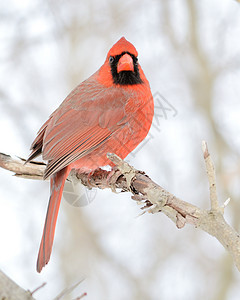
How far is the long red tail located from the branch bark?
0.82 feet

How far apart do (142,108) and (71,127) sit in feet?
1.51

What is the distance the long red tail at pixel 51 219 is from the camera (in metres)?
2.62

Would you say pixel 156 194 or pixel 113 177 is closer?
pixel 156 194

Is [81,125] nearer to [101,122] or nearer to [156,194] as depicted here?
[101,122]

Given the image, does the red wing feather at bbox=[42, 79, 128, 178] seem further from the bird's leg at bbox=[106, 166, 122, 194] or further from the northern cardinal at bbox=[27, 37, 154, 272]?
the bird's leg at bbox=[106, 166, 122, 194]

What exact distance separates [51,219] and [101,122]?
69cm

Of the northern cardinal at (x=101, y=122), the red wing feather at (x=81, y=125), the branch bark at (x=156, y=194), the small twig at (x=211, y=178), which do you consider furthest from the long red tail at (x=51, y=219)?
the small twig at (x=211, y=178)

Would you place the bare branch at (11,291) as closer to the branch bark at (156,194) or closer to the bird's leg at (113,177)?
the branch bark at (156,194)

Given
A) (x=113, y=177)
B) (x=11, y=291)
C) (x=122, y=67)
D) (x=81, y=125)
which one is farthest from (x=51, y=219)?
(x=11, y=291)

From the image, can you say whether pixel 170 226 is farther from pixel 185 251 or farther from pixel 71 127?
pixel 71 127

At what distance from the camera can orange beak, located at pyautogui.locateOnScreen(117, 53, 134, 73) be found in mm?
3143

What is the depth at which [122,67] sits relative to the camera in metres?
3.16

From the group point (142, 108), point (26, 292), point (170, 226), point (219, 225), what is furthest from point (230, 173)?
point (26, 292)

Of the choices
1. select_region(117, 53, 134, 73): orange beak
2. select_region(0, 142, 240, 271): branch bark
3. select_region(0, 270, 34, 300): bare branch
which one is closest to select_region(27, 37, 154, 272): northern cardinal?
select_region(117, 53, 134, 73): orange beak
